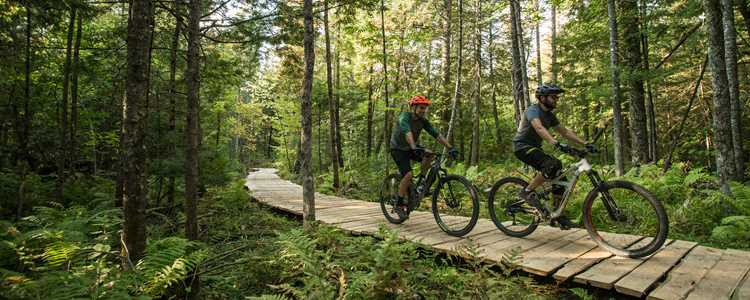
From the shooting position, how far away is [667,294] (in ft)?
10.0

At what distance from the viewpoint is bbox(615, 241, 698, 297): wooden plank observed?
319 centimetres

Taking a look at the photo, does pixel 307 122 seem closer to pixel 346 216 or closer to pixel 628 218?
pixel 346 216

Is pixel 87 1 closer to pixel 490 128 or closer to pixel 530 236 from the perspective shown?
pixel 530 236

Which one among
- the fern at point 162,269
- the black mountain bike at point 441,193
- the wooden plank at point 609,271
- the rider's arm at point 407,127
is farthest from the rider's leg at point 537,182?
the fern at point 162,269

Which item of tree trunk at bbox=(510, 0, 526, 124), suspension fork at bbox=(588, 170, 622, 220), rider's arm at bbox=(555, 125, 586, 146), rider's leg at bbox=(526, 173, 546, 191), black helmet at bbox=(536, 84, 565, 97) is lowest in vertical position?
suspension fork at bbox=(588, 170, 622, 220)

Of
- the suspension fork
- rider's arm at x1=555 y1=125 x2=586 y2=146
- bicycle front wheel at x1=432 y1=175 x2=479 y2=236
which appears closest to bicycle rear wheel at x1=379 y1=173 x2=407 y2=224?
bicycle front wheel at x1=432 y1=175 x2=479 y2=236

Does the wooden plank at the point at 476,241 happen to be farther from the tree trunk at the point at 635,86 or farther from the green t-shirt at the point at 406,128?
the tree trunk at the point at 635,86

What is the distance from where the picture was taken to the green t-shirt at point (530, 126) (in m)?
4.95

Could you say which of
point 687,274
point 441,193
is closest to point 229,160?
point 441,193

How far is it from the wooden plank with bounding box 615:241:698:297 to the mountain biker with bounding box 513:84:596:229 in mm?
1024

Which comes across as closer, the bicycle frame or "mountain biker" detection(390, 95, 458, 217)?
the bicycle frame

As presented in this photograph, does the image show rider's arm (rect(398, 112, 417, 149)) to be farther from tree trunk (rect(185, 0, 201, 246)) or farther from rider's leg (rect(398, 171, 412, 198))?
tree trunk (rect(185, 0, 201, 246))

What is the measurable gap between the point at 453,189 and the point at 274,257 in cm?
323

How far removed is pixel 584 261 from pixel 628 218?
1.47 m
